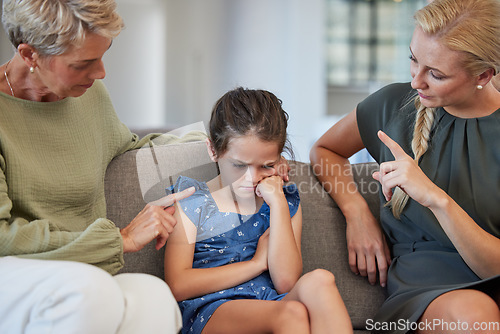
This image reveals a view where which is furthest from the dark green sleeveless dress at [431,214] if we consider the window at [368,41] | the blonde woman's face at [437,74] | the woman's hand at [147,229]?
the window at [368,41]

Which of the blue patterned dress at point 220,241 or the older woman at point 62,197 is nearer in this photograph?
the older woman at point 62,197

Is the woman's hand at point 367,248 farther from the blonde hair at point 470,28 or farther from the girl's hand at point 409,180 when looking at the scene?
the blonde hair at point 470,28

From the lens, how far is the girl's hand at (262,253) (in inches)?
58.5

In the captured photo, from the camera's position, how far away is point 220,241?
1545 mm

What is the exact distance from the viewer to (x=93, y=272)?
1.03 m

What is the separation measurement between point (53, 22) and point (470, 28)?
97 cm

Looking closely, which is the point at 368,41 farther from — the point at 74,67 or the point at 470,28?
the point at 74,67

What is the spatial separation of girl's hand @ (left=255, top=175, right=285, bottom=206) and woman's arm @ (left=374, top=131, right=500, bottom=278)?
294 millimetres

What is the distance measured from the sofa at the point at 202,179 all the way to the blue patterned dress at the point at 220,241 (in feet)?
0.27

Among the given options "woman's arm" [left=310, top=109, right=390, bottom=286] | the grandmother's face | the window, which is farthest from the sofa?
the window

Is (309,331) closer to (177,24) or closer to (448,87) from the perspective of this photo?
(448,87)

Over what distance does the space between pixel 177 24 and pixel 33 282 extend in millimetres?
4660

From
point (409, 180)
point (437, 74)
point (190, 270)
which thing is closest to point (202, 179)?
point (190, 270)

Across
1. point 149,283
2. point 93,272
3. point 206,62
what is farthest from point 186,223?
point 206,62
